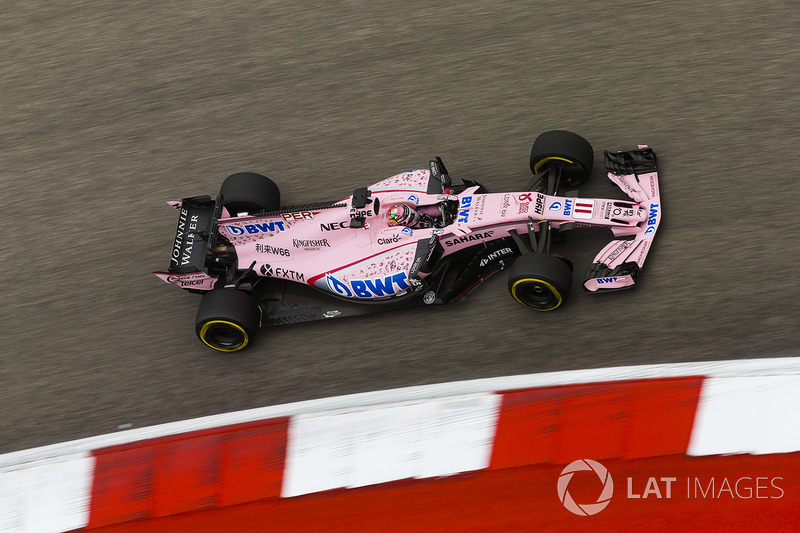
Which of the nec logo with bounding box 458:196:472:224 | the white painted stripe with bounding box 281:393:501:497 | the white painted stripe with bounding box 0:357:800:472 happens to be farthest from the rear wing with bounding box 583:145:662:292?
the white painted stripe with bounding box 281:393:501:497

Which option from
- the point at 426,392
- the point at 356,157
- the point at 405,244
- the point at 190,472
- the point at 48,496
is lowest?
the point at 48,496

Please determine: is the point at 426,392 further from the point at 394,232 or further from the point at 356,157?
the point at 356,157

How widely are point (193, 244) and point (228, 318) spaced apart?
70 centimetres

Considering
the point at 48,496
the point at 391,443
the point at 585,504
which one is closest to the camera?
the point at 585,504

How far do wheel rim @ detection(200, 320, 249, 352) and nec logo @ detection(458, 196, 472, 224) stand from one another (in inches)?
67.5

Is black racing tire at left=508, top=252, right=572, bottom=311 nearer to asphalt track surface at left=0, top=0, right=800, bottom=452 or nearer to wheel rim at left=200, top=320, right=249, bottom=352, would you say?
asphalt track surface at left=0, top=0, right=800, bottom=452

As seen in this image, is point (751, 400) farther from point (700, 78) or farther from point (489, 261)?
point (700, 78)

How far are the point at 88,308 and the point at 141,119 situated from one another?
2136 mm

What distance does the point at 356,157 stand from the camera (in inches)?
262

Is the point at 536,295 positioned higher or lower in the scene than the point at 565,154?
lower

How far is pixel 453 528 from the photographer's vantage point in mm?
4395

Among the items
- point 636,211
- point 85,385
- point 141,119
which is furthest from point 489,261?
point 141,119

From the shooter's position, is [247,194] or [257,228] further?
[247,194]

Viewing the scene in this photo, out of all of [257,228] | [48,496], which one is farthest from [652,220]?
[48,496]
